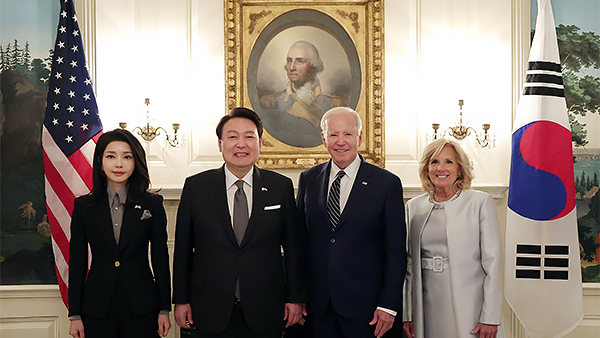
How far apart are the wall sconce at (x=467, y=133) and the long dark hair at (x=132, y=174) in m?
2.43

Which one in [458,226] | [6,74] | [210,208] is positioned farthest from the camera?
[6,74]

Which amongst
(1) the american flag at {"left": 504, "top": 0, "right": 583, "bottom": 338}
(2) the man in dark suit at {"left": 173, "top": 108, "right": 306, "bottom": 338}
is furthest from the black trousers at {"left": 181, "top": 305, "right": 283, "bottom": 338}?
(1) the american flag at {"left": 504, "top": 0, "right": 583, "bottom": 338}

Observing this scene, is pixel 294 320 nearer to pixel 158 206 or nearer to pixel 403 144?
pixel 158 206

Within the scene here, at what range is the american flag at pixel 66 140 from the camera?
3383 millimetres

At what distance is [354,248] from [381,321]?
413 millimetres

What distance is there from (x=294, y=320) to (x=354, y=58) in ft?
8.10

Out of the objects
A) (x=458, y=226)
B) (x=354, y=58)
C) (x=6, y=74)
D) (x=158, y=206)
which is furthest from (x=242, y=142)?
(x=6, y=74)

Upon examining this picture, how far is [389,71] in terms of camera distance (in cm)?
400

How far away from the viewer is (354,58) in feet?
13.1

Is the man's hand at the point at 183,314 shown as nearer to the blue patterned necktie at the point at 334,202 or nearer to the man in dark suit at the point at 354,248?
Answer: the man in dark suit at the point at 354,248

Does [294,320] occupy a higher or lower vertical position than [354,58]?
lower

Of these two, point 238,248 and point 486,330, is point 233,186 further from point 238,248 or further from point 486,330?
point 486,330

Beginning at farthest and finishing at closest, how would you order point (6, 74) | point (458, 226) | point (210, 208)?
point (6, 74) < point (458, 226) < point (210, 208)

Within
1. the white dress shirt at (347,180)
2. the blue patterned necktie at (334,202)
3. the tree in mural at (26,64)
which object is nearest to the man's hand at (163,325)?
the blue patterned necktie at (334,202)
